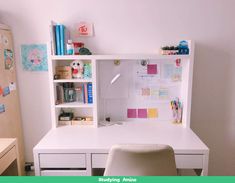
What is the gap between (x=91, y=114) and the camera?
2.12 meters

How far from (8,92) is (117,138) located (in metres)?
1.06

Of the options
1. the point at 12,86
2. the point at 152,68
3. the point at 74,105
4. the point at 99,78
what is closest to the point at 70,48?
the point at 99,78

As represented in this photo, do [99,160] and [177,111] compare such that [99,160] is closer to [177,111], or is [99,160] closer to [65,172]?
[65,172]

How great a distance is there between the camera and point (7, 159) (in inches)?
58.5

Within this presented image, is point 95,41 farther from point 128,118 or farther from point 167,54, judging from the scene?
point 128,118

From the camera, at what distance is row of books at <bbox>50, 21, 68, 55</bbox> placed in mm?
1841

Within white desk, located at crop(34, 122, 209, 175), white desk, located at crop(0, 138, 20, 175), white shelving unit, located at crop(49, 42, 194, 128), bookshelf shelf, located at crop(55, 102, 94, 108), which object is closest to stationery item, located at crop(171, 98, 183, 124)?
white shelving unit, located at crop(49, 42, 194, 128)

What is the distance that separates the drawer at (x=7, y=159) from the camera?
4.65ft

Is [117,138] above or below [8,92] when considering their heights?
below

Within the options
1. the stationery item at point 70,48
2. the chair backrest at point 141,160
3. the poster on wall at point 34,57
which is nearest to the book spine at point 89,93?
the stationery item at point 70,48

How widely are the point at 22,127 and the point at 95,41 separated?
3.70 ft

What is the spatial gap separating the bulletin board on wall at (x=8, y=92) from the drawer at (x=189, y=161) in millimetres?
1450

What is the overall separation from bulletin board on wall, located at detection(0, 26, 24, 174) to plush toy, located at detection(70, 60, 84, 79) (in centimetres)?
56

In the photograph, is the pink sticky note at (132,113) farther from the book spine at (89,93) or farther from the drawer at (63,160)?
the drawer at (63,160)
